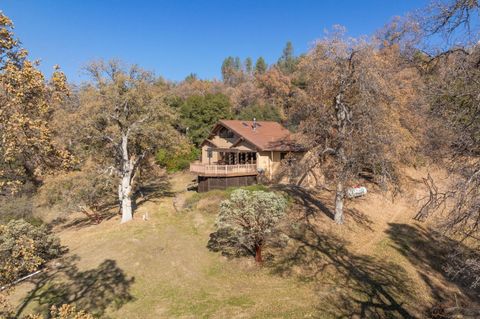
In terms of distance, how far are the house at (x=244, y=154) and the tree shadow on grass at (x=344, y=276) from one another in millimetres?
11137

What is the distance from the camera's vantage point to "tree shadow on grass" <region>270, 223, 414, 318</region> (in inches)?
527

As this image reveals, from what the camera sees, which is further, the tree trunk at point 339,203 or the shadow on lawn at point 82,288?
the tree trunk at point 339,203

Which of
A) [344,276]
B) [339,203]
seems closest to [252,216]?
[344,276]

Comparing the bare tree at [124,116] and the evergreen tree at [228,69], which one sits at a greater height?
the evergreen tree at [228,69]

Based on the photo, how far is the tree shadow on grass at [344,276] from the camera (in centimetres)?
1340

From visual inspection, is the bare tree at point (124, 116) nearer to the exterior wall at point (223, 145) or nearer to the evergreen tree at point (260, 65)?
the exterior wall at point (223, 145)

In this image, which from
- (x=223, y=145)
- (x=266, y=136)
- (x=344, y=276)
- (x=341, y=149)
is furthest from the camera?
(x=223, y=145)

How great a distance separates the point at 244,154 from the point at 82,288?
74.9 ft

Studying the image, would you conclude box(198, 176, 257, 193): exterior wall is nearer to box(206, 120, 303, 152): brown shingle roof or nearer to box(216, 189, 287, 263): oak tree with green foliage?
box(206, 120, 303, 152): brown shingle roof

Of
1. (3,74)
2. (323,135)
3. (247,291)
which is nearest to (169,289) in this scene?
(247,291)

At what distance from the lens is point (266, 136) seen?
118 feet

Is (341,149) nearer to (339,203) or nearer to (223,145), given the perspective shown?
(339,203)

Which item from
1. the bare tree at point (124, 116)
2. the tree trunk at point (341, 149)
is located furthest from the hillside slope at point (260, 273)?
the bare tree at point (124, 116)

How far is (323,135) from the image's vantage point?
25391 millimetres
